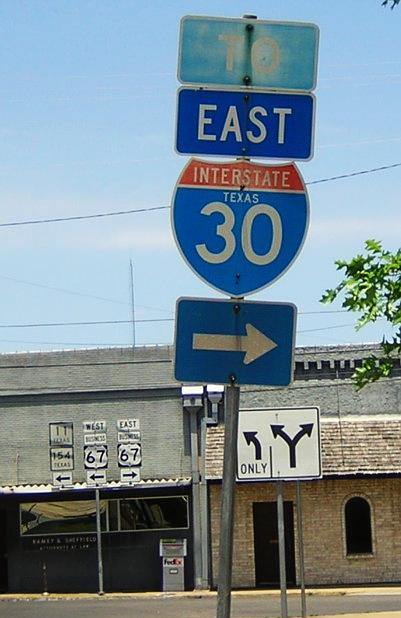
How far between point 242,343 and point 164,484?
31.1 metres

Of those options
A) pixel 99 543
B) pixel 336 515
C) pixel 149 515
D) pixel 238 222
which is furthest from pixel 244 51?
pixel 149 515

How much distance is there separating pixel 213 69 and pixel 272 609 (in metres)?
24.1

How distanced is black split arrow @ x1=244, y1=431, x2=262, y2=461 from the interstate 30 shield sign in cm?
981

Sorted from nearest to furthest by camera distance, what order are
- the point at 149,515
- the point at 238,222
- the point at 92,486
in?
the point at 238,222 → the point at 92,486 → the point at 149,515

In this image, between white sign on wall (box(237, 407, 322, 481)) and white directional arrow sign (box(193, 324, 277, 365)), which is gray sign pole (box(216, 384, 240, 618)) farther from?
white sign on wall (box(237, 407, 322, 481))

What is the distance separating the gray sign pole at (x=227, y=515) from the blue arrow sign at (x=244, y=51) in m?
1.20

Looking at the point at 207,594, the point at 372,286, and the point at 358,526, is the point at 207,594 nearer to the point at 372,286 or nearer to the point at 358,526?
the point at 358,526

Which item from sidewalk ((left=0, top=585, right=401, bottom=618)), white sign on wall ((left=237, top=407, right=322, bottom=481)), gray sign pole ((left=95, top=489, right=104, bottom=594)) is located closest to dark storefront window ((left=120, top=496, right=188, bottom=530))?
gray sign pole ((left=95, top=489, right=104, bottom=594))

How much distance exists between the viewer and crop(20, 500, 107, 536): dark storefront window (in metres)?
36.4

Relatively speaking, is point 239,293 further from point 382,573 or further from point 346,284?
point 382,573

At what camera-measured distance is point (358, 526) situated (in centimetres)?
3566

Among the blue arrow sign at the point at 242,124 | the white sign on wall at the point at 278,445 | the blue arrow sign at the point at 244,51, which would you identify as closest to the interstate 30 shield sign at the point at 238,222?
the blue arrow sign at the point at 242,124

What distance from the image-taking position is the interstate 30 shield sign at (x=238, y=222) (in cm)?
513

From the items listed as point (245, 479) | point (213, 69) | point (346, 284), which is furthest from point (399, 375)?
point (213, 69)
